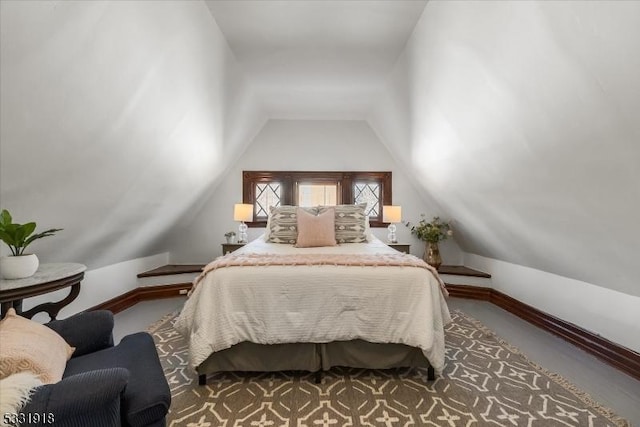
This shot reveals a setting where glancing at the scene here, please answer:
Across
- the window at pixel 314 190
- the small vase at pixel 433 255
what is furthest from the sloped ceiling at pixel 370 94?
the window at pixel 314 190

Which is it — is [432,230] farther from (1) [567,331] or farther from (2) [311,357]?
(2) [311,357]

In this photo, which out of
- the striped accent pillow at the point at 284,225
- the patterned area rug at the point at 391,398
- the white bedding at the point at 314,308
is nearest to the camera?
the patterned area rug at the point at 391,398

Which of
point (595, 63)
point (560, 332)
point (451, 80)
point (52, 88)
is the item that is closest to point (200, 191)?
point (52, 88)

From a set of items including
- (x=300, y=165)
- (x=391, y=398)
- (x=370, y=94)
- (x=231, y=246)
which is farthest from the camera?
(x=300, y=165)

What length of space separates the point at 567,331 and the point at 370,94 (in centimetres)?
309

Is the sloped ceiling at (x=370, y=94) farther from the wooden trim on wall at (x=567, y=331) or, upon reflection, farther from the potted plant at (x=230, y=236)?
the potted plant at (x=230, y=236)

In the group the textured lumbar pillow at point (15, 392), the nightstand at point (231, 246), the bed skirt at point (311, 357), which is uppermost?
the textured lumbar pillow at point (15, 392)

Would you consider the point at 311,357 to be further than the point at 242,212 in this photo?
No

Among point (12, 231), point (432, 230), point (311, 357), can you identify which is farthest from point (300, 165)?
point (12, 231)

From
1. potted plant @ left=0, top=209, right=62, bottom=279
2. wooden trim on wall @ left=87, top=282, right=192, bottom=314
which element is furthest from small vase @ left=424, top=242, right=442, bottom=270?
potted plant @ left=0, top=209, right=62, bottom=279

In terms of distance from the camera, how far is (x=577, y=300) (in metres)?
2.60

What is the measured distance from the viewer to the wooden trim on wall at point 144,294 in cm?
339

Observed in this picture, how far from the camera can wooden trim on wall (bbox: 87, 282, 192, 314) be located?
3388 mm

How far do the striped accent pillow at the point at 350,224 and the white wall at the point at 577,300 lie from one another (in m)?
1.76
